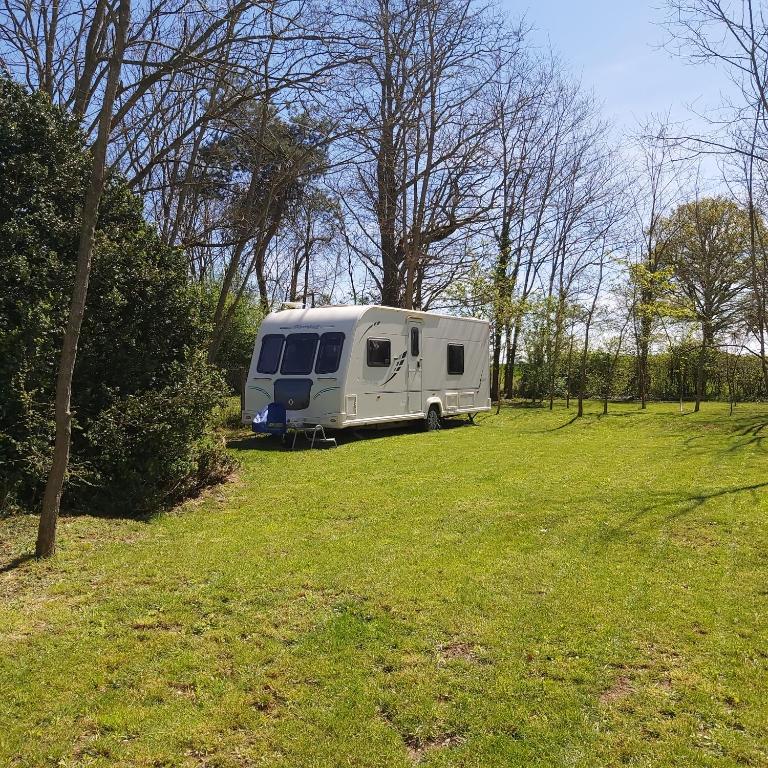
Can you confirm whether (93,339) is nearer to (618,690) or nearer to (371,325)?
(618,690)

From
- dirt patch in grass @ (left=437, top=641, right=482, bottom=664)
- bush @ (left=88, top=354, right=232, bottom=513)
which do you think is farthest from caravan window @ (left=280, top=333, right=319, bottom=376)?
dirt patch in grass @ (left=437, top=641, right=482, bottom=664)

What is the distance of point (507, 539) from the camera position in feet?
17.9

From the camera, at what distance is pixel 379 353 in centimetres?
1184

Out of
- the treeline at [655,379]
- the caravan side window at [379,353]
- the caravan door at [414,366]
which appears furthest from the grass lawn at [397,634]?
the treeline at [655,379]

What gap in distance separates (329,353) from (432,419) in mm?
3442

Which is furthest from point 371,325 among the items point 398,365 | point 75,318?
point 75,318

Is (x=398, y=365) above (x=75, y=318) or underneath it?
above

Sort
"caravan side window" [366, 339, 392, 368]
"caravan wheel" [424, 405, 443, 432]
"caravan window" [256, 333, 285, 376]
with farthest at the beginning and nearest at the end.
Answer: "caravan wheel" [424, 405, 443, 432] < "caravan window" [256, 333, 285, 376] < "caravan side window" [366, 339, 392, 368]

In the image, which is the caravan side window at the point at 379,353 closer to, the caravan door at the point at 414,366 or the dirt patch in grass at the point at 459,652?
the caravan door at the point at 414,366

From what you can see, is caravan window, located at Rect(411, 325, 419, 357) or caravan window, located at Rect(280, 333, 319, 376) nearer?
caravan window, located at Rect(280, 333, 319, 376)

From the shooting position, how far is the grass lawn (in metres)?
Answer: 2.66

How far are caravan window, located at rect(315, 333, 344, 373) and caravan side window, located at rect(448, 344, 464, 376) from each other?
11.0 feet

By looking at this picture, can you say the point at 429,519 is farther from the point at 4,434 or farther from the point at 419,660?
the point at 4,434

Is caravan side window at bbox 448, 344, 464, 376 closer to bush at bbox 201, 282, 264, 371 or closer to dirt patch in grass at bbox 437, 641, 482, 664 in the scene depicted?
bush at bbox 201, 282, 264, 371
